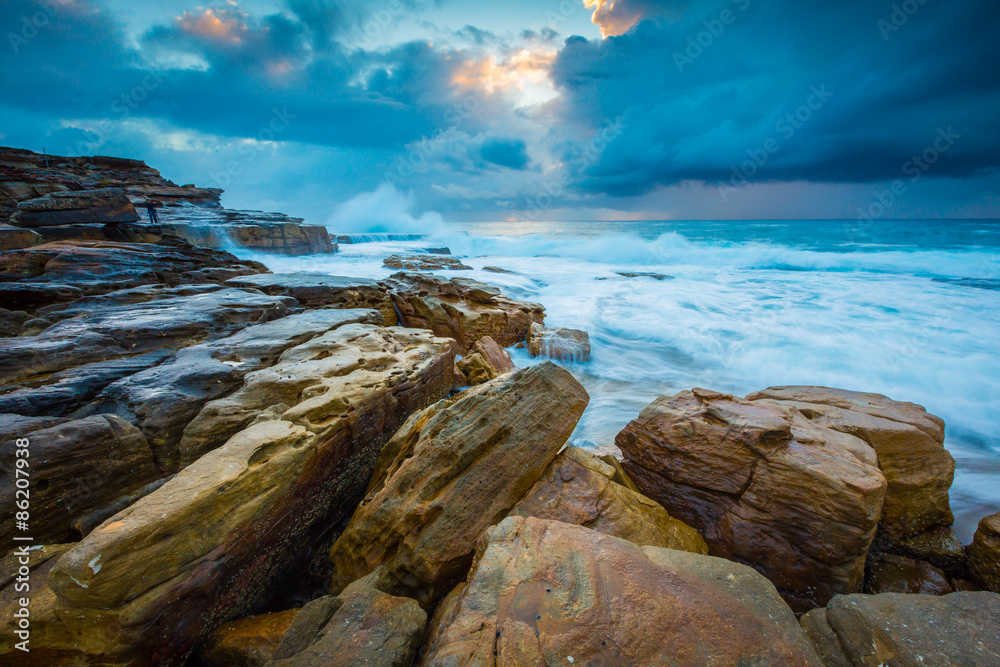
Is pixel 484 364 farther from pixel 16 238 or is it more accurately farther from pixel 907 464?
pixel 16 238

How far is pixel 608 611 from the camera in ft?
5.49

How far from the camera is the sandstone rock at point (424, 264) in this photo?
1696 centimetres

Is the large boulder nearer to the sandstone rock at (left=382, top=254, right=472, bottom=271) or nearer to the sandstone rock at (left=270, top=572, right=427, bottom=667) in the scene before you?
the sandstone rock at (left=270, top=572, right=427, bottom=667)

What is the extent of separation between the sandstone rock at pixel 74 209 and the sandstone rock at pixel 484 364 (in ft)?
41.2

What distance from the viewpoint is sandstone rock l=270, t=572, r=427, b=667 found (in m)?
1.79

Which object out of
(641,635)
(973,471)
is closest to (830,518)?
(641,635)

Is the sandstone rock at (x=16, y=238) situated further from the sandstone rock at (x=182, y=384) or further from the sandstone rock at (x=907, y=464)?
the sandstone rock at (x=907, y=464)

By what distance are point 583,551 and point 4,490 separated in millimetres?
3763

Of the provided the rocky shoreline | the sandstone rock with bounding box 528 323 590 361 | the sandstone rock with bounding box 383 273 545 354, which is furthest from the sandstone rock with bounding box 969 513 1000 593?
the sandstone rock with bounding box 383 273 545 354

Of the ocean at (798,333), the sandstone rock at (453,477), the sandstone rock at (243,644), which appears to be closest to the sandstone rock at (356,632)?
the sandstone rock at (243,644)

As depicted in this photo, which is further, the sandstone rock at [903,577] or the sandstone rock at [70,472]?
the sandstone rock at [903,577]

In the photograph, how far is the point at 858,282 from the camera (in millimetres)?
16922

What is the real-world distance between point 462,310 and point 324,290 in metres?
2.96

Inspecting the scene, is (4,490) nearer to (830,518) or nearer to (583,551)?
(583,551)
